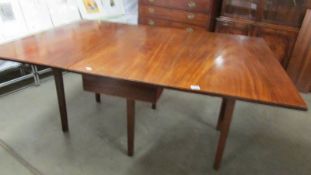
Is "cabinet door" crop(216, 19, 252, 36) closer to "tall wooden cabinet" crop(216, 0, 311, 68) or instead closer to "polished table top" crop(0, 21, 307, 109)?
"tall wooden cabinet" crop(216, 0, 311, 68)

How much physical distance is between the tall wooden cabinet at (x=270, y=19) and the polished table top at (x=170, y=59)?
91 centimetres

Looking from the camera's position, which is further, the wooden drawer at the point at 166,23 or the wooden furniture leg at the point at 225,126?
the wooden drawer at the point at 166,23

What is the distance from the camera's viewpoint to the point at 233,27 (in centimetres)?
287

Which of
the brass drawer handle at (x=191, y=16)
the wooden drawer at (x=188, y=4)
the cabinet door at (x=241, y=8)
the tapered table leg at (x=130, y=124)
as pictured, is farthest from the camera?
the brass drawer handle at (x=191, y=16)

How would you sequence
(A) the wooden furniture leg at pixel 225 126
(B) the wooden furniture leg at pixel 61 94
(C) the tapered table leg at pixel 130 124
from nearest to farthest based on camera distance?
(A) the wooden furniture leg at pixel 225 126
(C) the tapered table leg at pixel 130 124
(B) the wooden furniture leg at pixel 61 94

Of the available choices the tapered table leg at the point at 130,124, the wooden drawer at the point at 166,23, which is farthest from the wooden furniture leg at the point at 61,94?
the wooden drawer at the point at 166,23

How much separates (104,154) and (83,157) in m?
0.15

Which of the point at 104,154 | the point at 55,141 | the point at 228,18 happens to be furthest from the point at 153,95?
the point at 228,18

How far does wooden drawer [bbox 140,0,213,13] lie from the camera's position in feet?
9.29

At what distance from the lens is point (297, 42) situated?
2588 millimetres

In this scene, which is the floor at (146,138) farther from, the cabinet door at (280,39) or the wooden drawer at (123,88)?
the cabinet door at (280,39)

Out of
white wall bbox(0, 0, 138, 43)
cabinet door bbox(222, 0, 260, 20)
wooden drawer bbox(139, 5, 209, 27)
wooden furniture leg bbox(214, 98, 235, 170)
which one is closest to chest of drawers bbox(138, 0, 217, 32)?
wooden drawer bbox(139, 5, 209, 27)

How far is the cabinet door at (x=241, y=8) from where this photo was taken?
2705 millimetres

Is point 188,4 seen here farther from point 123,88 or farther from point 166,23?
point 123,88
